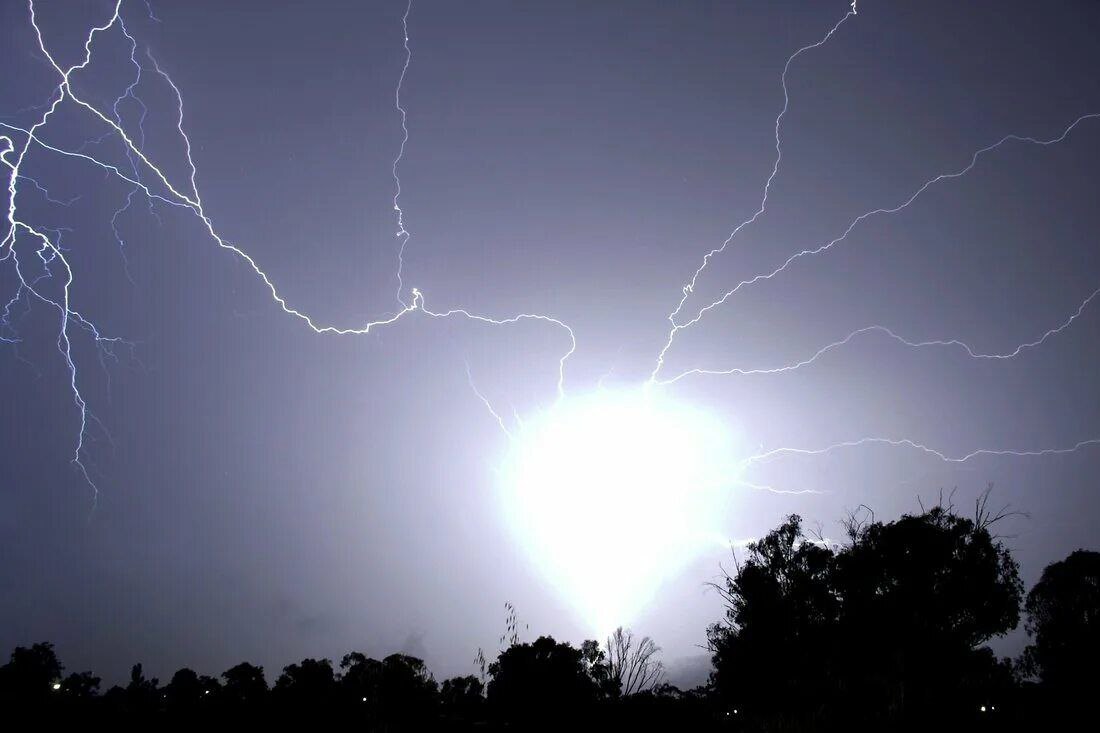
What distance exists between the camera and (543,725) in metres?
16.7

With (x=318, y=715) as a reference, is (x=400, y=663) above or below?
above

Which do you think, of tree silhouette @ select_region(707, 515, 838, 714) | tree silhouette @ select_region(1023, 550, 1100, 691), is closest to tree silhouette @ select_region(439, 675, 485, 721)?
tree silhouette @ select_region(707, 515, 838, 714)

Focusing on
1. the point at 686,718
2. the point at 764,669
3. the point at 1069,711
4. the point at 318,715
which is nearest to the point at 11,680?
the point at 318,715

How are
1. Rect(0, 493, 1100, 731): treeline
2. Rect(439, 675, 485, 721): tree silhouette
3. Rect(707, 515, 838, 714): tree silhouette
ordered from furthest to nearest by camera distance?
Rect(439, 675, 485, 721): tree silhouette
Rect(707, 515, 838, 714): tree silhouette
Rect(0, 493, 1100, 731): treeline

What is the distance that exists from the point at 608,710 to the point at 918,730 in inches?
511

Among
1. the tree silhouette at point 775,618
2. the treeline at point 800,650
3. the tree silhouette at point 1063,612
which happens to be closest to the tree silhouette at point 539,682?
the treeline at point 800,650

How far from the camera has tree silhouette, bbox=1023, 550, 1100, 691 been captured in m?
20.9

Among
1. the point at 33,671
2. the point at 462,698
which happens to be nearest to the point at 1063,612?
the point at 462,698

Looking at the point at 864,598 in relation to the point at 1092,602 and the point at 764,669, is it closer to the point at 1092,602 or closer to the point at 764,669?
the point at 764,669

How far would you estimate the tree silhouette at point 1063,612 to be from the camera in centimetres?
2091

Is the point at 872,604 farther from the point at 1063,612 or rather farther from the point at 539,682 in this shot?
the point at 539,682

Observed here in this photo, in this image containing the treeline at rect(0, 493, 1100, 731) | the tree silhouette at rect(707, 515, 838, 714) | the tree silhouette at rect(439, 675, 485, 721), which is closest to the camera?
the treeline at rect(0, 493, 1100, 731)

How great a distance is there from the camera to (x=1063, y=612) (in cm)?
2198

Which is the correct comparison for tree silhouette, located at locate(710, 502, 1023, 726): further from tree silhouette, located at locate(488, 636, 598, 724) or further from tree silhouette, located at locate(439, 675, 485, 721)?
tree silhouette, located at locate(439, 675, 485, 721)
